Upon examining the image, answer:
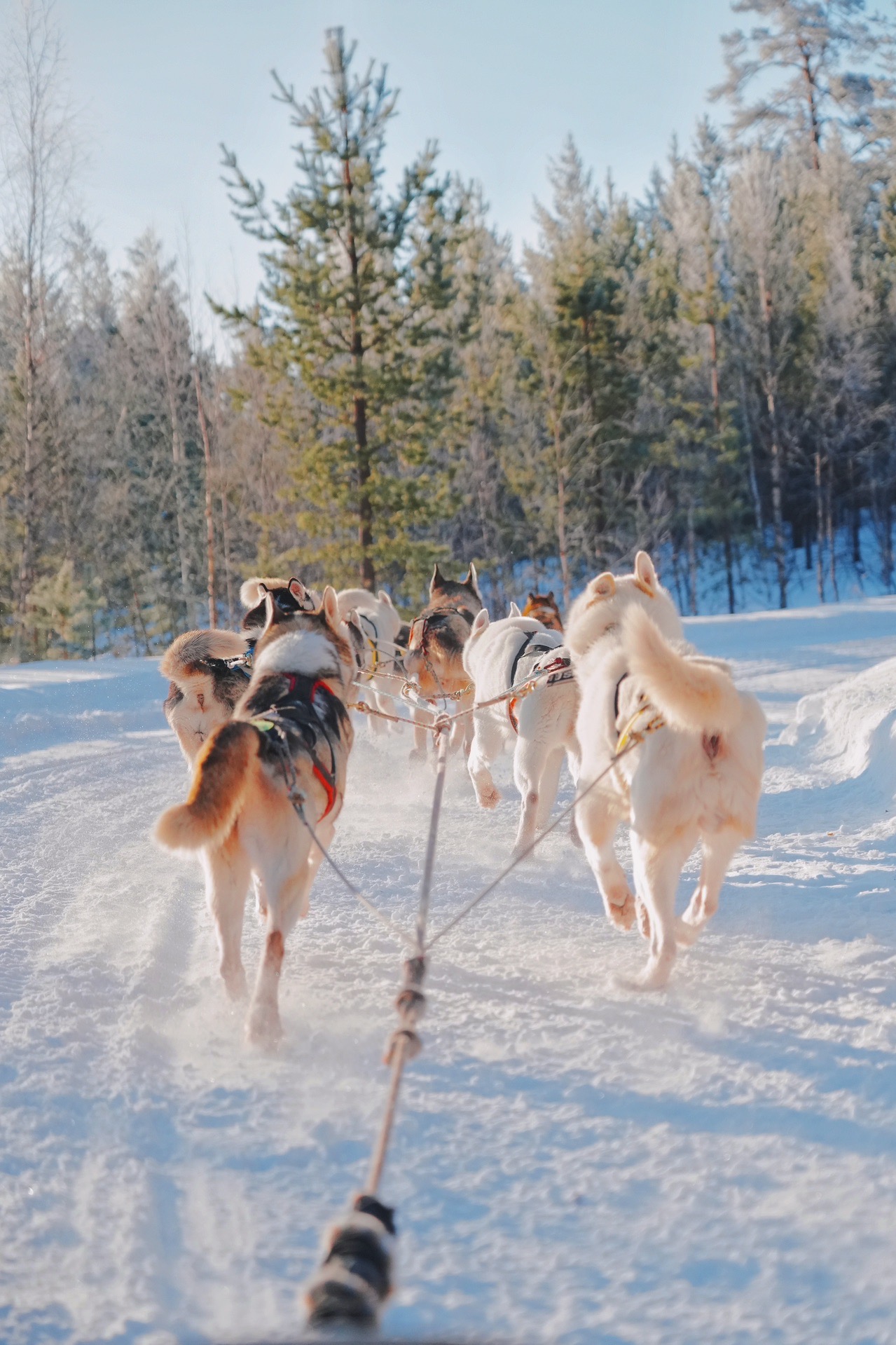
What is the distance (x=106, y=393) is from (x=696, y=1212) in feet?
108

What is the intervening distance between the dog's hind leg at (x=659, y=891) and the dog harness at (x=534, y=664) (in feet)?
6.04

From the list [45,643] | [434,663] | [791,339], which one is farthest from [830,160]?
[434,663]

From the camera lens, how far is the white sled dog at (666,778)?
3.18 metres

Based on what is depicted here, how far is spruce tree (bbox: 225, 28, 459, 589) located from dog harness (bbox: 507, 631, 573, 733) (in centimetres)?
1364

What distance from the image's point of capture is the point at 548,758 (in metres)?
5.43

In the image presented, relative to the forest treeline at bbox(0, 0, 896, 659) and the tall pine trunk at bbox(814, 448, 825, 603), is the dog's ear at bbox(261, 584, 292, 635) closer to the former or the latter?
the forest treeline at bbox(0, 0, 896, 659)

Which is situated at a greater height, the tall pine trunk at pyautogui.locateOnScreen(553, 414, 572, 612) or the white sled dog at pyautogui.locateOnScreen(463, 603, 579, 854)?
the tall pine trunk at pyautogui.locateOnScreen(553, 414, 572, 612)

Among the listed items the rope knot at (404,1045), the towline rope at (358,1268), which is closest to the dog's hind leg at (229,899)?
the rope knot at (404,1045)

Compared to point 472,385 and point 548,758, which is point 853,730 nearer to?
point 548,758

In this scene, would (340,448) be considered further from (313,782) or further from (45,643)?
(313,782)

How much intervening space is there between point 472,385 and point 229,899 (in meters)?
27.4

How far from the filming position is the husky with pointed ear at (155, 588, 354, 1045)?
10.1ft

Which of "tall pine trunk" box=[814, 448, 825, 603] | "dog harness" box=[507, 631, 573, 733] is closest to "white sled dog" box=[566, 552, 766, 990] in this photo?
"dog harness" box=[507, 631, 573, 733]

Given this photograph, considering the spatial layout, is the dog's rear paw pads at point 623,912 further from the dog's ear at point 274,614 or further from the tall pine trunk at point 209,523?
the tall pine trunk at point 209,523
